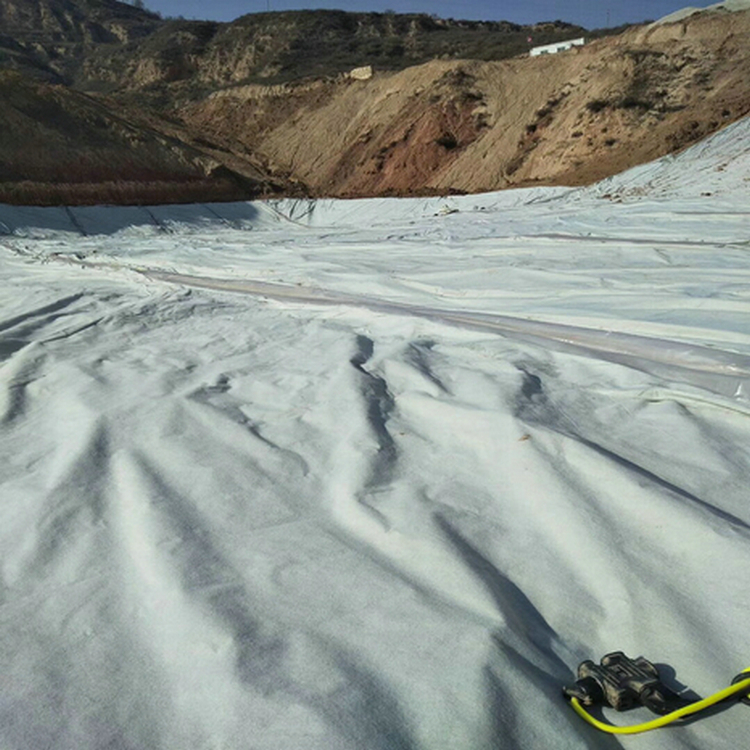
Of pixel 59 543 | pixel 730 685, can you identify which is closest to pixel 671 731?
pixel 730 685

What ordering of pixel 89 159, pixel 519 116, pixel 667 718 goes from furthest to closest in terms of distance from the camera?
1. pixel 519 116
2. pixel 89 159
3. pixel 667 718

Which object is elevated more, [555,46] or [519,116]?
[555,46]

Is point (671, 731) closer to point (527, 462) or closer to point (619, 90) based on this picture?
point (527, 462)

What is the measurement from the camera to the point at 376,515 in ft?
5.87

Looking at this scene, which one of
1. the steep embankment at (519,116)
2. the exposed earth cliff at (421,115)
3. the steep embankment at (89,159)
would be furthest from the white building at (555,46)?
the steep embankment at (89,159)

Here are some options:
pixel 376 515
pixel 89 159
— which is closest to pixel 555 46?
pixel 89 159

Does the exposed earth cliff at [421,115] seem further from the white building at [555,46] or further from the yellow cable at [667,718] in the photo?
the yellow cable at [667,718]

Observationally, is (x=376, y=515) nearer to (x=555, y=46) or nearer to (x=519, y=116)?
(x=519, y=116)

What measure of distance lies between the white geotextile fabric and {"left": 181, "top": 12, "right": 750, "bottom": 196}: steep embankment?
9398 millimetres

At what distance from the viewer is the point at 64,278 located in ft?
18.5

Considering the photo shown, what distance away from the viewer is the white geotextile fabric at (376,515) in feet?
3.87

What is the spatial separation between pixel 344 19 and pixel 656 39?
17251mm

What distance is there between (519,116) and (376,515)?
1497 cm

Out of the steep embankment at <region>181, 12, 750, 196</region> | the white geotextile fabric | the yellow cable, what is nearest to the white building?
the steep embankment at <region>181, 12, 750, 196</region>
